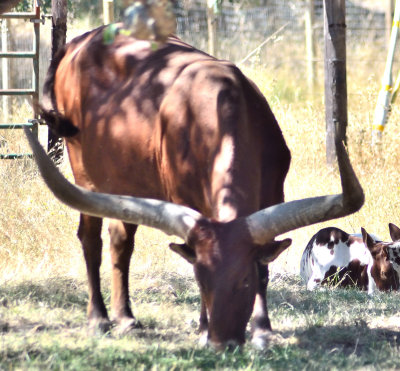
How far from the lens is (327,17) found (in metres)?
8.58

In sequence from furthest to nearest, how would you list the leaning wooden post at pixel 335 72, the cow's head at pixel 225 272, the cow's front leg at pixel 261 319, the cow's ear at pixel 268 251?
the leaning wooden post at pixel 335 72 → the cow's front leg at pixel 261 319 → the cow's ear at pixel 268 251 → the cow's head at pixel 225 272

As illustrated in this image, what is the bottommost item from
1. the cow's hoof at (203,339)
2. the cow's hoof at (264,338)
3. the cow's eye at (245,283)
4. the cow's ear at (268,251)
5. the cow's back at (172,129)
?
the cow's hoof at (264,338)

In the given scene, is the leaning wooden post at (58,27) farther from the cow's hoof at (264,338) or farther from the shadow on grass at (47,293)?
the cow's hoof at (264,338)

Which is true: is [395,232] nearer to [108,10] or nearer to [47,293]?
[47,293]

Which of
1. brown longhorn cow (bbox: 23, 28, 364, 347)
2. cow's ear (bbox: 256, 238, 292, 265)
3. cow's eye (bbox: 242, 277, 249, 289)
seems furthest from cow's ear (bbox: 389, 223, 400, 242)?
cow's eye (bbox: 242, 277, 249, 289)

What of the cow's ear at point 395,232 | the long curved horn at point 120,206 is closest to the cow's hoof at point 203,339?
the long curved horn at point 120,206

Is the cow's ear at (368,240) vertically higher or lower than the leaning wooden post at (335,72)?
lower

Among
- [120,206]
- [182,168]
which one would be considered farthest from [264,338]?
[120,206]

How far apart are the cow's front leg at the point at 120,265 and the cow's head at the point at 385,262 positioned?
2.25 metres

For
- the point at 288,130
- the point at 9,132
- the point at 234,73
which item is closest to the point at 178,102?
the point at 234,73

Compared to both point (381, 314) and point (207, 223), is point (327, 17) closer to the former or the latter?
point (381, 314)

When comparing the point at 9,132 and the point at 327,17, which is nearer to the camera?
the point at 327,17

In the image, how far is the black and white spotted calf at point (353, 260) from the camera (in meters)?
6.81

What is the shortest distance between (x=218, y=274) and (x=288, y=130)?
651cm
